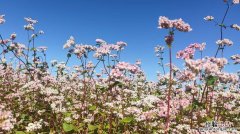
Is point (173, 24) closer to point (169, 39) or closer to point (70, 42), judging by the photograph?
point (169, 39)

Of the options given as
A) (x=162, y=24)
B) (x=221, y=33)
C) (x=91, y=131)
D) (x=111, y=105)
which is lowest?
(x=91, y=131)

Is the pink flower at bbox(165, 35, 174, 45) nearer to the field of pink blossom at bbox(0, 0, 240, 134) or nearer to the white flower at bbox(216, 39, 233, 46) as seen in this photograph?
the field of pink blossom at bbox(0, 0, 240, 134)

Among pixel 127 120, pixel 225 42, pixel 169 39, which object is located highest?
pixel 225 42

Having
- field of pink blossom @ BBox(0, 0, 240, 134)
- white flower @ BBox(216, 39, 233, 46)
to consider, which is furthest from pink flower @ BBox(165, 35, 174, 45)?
white flower @ BBox(216, 39, 233, 46)

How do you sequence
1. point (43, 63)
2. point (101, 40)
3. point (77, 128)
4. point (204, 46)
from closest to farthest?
1. point (77, 128)
2. point (204, 46)
3. point (101, 40)
4. point (43, 63)

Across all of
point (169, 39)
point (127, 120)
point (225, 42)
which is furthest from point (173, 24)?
point (225, 42)

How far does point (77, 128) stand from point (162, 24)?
355 cm

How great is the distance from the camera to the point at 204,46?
12961mm

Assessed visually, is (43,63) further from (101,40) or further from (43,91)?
(43,91)

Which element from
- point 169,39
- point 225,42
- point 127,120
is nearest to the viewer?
point 169,39

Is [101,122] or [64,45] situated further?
[64,45]

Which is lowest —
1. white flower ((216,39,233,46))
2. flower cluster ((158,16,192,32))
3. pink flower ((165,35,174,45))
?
pink flower ((165,35,174,45))

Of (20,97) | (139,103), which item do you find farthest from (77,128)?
(20,97)

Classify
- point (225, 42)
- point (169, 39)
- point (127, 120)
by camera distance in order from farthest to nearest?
point (225, 42) → point (127, 120) → point (169, 39)
